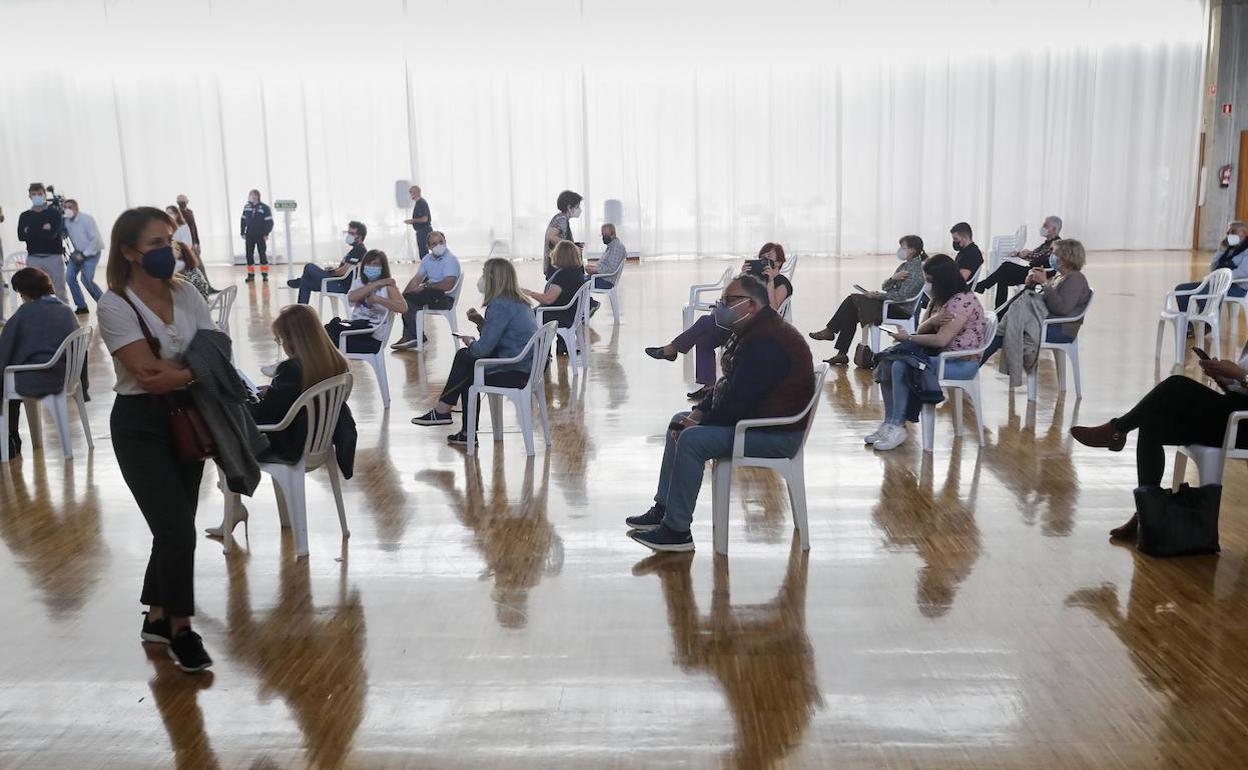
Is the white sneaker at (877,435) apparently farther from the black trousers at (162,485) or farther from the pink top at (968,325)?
the black trousers at (162,485)

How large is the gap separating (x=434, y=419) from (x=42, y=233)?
7.06m

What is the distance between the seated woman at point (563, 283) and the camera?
8.23 m

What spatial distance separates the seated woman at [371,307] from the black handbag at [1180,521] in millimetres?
5011

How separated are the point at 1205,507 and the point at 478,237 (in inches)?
674

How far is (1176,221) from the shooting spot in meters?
20.4

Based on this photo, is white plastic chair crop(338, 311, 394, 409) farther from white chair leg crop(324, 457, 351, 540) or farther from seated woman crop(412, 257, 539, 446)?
white chair leg crop(324, 457, 351, 540)

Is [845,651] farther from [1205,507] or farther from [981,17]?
[981,17]

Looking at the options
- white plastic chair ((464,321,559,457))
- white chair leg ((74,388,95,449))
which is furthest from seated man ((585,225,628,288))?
white chair leg ((74,388,95,449))

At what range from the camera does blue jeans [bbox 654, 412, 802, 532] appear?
4344 millimetres

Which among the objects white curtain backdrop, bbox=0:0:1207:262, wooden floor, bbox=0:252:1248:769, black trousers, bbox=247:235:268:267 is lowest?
wooden floor, bbox=0:252:1248:769

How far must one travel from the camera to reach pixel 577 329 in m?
8.52

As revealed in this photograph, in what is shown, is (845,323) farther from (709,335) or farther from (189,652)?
(189,652)

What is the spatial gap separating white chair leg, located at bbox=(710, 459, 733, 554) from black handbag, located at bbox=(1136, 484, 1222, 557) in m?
1.58

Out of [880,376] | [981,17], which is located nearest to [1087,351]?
[880,376]
